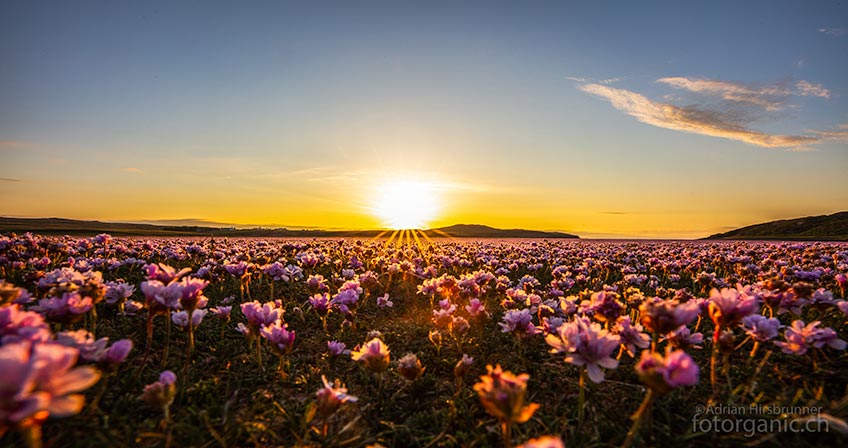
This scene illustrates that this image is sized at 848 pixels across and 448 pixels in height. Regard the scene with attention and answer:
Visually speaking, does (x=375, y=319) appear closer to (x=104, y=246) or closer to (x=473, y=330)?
(x=473, y=330)

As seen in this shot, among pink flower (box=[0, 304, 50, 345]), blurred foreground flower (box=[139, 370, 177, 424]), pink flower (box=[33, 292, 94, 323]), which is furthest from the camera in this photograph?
Result: pink flower (box=[33, 292, 94, 323])

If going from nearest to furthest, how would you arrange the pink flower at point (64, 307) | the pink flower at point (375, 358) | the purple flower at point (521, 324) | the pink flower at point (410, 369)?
1. the pink flower at point (64, 307)
2. the pink flower at point (375, 358)
3. the pink flower at point (410, 369)
4. the purple flower at point (521, 324)

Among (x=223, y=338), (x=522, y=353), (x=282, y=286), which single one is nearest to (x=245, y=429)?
(x=223, y=338)

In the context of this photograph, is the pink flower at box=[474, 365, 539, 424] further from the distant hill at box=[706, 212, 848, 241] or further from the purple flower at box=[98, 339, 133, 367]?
the distant hill at box=[706, 212, 848, 241]

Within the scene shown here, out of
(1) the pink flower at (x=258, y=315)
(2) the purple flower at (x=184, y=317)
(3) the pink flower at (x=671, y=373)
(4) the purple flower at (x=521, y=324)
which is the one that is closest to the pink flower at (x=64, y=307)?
(2) the purple flower at (x=184, y=317)

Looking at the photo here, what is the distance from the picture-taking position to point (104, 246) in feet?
33.2

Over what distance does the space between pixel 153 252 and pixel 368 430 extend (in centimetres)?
1072

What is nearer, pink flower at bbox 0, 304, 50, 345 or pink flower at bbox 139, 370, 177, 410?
pink flower at bbox 0, 304, 50, 345

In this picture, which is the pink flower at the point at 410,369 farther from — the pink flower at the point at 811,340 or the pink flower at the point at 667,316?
the pink flower at the point at 811,340

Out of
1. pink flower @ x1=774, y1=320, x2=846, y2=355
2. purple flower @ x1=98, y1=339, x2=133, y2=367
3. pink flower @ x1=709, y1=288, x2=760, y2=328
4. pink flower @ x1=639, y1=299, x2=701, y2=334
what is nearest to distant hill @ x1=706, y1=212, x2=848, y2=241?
pink flower @ x1=774, y1=320, x2=846, y2=355

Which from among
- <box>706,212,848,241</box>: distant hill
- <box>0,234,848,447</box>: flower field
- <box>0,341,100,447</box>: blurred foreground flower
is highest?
<box>706,212,848,241</box>: distant hill

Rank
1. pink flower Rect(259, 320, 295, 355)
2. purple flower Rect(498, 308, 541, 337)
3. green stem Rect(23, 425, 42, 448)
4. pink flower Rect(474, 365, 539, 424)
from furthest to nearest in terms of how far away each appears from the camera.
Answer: purple flower Rect(498, 308, 541, 337)
pink flower Rect(259, 320, 295, 355)
pink flower Rect(474, 365, 539, 424)
green stem Rect(23, 425, 42, 448)

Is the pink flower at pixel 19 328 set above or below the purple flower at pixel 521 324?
above

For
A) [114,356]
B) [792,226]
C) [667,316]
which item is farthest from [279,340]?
[792,226]
